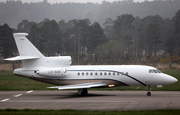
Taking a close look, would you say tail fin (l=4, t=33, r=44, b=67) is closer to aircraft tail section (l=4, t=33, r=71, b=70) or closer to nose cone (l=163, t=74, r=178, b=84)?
aircraft tail section (l=4, t=33, r=71, b=70)

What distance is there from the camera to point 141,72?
22969 mm

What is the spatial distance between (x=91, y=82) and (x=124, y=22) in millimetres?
87176

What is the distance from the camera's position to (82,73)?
23453mm

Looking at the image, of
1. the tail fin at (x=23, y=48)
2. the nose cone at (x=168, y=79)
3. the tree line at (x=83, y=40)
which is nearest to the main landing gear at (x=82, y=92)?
the tail fin at (x=23, y=48)

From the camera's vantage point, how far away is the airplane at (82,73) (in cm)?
2286

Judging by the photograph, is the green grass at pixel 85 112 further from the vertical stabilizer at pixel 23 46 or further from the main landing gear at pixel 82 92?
the vertical stabilizer at pixel 23 46

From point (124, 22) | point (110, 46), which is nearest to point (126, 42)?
point (124, 22)

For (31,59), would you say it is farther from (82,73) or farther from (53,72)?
(82,73)

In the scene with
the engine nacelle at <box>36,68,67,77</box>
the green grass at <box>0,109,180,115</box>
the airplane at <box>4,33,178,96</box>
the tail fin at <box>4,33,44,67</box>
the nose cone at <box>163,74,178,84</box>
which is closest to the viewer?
the green grass at <box>0,109,180,115</box>

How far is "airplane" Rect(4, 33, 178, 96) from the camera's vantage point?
22.9 metres

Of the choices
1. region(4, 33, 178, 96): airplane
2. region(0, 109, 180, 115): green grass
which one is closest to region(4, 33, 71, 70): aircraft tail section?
region(4, 33, 178, 96): airplane

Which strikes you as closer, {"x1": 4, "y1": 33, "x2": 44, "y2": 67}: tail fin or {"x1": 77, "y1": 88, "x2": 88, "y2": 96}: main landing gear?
{"x1": 77, "y1": 88, "x2": 88, "y2": 96}: main landing gear

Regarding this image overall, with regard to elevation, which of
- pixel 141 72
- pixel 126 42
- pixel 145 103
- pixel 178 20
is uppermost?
pixel 178 20

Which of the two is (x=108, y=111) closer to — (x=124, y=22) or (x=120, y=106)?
(x=120, y=106)
